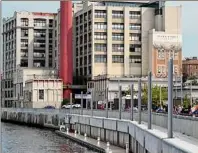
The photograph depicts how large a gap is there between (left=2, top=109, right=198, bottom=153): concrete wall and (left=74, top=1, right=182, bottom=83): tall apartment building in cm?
3389

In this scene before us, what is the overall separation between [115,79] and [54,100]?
2419 centimetres

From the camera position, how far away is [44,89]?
164 m

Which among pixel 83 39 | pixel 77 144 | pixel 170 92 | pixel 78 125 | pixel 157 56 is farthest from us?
pixel 83 39

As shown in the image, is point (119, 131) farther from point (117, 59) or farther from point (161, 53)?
point (117, 59)

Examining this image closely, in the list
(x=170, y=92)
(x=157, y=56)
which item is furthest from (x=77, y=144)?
(x=157, y=56)

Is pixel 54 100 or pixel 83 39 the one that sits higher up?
pixel 83 39

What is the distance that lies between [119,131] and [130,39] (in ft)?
360

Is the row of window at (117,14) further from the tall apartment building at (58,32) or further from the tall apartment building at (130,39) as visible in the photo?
the tall apartment building at (58,32)

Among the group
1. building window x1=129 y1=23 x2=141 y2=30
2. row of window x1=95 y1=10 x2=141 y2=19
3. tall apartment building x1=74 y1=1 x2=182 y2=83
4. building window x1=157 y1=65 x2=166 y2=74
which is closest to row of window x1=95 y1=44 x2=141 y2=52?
tall apartment building x1=74 y1=1 x2=182 y2=83

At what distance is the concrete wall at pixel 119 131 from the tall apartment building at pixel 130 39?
3389 cm

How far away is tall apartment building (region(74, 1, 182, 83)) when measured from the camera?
159 meters

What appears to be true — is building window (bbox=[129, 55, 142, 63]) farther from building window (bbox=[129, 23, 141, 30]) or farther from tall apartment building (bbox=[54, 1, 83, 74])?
tall apartment building (bbox=[54, 1, 83, 74])

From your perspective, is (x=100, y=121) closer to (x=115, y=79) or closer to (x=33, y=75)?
(x=115, y=79)

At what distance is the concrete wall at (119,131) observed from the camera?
24.6 metres
